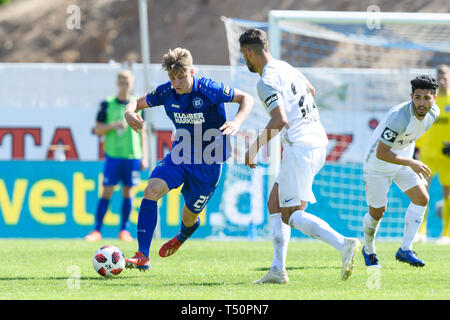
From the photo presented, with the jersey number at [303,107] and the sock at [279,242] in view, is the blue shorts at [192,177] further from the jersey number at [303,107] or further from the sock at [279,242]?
the jersey number at [303,107]

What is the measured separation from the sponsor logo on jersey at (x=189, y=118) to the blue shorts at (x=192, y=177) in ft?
1.16

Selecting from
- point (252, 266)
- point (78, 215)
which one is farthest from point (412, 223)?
point (78, 215)

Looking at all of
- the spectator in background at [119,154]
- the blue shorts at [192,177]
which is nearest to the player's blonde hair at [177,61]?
the blue shorts at [192,177]

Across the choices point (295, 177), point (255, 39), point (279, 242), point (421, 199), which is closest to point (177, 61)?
point (255, 39)

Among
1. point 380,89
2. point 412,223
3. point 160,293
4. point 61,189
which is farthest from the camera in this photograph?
point 380,89

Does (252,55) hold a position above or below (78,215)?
above

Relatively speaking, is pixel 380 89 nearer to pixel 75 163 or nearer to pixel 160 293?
pixel 75 163

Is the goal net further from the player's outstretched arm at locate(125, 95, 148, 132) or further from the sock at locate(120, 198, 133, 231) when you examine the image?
the player's outstretched arm at locate(125, 95, 148, 132)

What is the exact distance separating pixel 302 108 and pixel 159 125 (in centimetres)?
769

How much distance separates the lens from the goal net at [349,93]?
12.8 meters

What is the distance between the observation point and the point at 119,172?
12094 mm

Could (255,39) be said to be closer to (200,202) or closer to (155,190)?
(155,190)

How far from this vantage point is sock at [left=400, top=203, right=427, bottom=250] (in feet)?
26.8

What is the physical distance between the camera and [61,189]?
44.6ft
